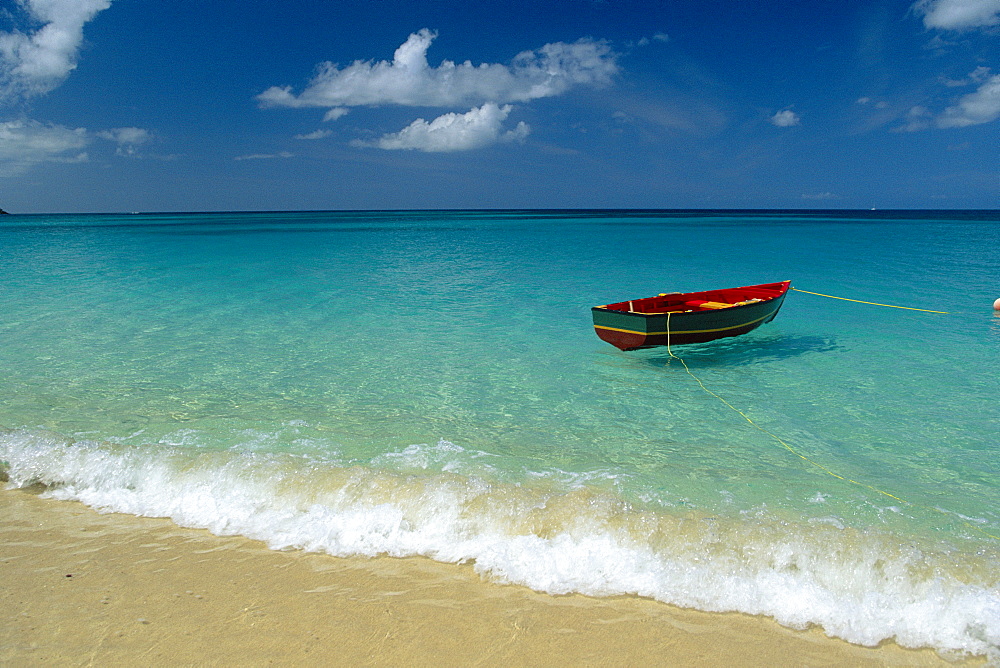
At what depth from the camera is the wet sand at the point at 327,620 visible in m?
3.11

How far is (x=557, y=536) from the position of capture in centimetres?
421

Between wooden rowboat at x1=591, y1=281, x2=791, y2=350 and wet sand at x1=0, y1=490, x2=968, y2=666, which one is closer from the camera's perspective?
wet sand at x1=0, y1=490, x2=968, y2=666

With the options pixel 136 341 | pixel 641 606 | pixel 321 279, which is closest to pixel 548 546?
pixel 641 606

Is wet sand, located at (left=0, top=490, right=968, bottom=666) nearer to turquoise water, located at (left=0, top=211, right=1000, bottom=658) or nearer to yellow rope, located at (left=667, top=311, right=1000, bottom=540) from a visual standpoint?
turquoise water, located at (left=0, top=211, right=1000, bottom=658)

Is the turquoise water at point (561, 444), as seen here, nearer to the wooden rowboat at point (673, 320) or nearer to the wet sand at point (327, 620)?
the wet sand at point (327, 620)

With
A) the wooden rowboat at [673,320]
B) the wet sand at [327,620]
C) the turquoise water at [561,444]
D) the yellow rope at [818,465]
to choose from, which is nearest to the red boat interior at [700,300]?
the wooden rowboat at [673,320]

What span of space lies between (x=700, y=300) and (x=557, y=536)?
8.20m

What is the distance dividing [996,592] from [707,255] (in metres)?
28.8

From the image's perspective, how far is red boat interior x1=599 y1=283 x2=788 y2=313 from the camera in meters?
10.2

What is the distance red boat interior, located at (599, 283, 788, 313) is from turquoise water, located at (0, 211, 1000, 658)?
2.77 ft

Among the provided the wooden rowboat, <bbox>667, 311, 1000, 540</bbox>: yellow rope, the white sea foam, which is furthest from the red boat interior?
the white sea foam

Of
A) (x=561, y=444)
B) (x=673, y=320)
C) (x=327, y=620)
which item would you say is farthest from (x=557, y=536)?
(x=673, y=320)

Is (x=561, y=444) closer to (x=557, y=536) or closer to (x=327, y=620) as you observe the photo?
(x=557, y=536)

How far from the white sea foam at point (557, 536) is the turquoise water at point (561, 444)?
2 cm
